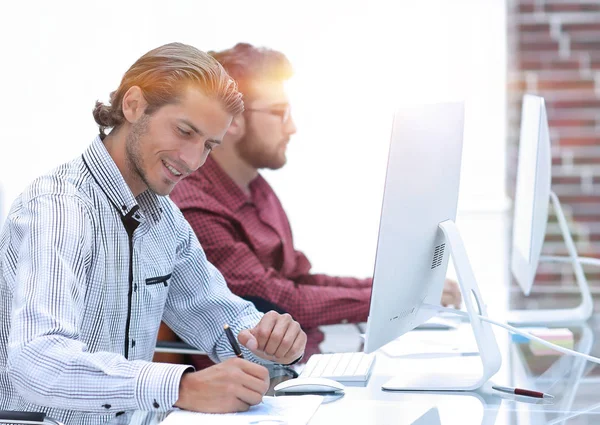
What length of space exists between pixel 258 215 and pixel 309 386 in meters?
1.17

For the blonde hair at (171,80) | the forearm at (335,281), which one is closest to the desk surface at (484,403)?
the blonde hair at (171,80)

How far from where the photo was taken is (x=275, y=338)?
→ 1.47m

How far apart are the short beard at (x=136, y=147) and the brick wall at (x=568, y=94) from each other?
8.84 feet

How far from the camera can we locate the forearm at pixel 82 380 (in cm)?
113

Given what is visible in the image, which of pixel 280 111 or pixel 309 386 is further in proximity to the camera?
pixel 280 111

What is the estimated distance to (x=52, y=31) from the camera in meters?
4.13

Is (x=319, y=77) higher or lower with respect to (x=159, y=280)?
higher

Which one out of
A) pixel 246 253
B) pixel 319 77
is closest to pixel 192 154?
pixel 246 253

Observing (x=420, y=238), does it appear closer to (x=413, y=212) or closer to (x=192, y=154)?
(x=413, y=212)

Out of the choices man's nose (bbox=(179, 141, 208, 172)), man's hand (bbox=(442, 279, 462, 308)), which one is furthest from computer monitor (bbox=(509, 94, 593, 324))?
man's nose (bbox=(179, 141, 208, 172))

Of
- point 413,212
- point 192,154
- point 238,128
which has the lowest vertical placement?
point 413,212

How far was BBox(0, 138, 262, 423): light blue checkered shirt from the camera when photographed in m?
1.14

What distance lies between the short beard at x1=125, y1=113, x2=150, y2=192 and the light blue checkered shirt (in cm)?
4

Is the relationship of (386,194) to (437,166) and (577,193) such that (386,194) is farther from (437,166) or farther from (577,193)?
(577,193)
